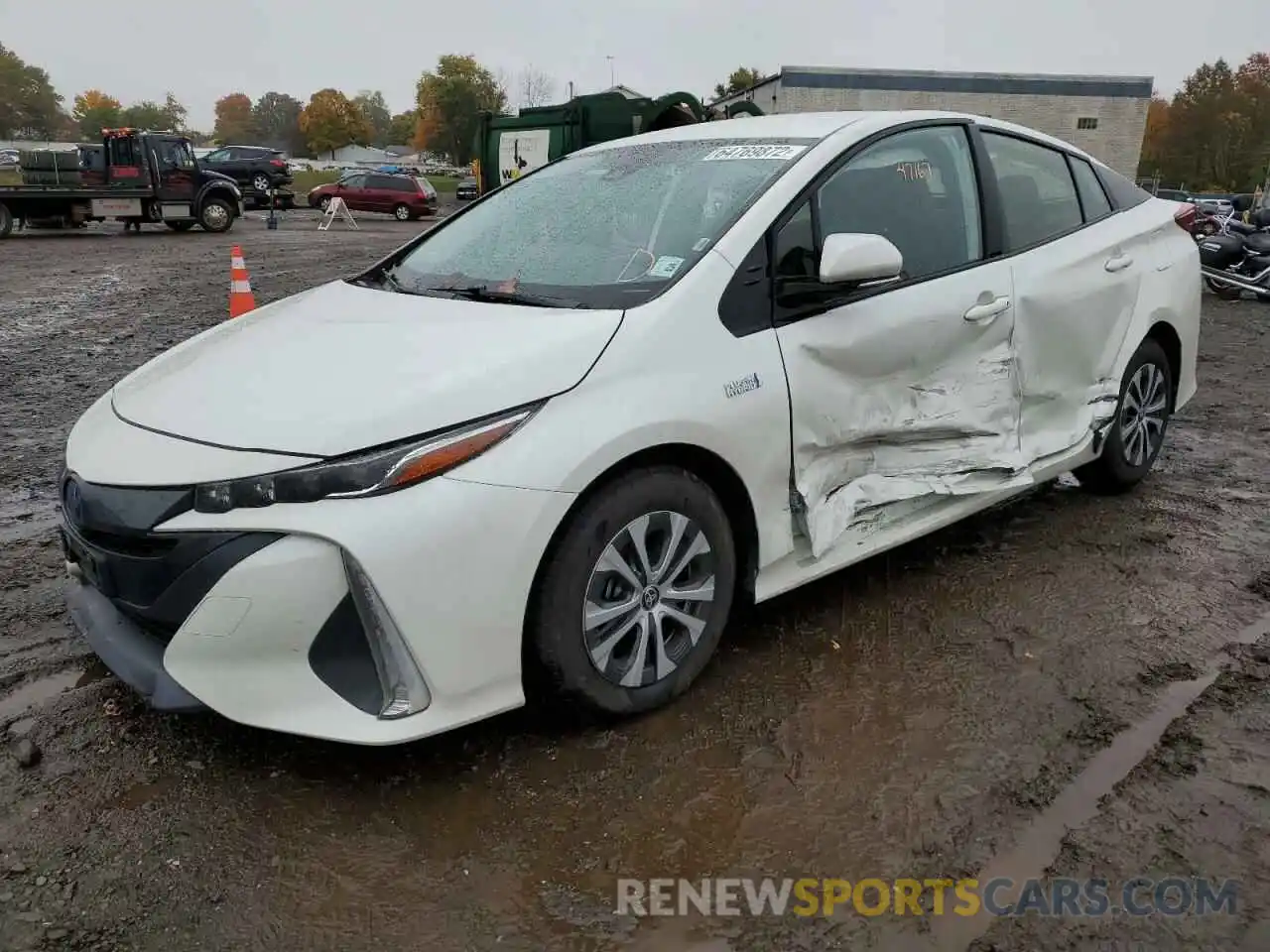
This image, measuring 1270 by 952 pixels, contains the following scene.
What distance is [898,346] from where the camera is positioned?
10.7 feet

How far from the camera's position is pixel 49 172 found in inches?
861

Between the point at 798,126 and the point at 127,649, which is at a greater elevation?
the point at 798,126

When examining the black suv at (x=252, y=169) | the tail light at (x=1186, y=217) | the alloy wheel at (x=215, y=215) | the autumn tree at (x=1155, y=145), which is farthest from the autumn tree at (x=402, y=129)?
the tail light at (x=1186, y=217)

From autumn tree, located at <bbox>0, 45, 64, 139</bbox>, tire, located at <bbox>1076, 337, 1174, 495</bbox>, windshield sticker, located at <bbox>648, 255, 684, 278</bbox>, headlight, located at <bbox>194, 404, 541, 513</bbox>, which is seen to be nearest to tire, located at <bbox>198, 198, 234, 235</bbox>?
tire, located at <bbox>1076, 337, 1174, 495</bbox>

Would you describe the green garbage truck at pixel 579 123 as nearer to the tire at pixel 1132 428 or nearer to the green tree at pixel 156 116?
the tire at pixel 1132 428

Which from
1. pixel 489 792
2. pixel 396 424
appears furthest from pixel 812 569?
pixel 396 424

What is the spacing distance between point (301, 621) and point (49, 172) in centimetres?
2409

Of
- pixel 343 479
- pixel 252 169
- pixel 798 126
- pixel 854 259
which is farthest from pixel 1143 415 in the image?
pixel 252 169

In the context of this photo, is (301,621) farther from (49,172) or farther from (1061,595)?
(49,172)

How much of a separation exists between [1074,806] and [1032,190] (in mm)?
2540

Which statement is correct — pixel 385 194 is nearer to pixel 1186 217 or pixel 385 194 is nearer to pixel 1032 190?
pixel 1186 217

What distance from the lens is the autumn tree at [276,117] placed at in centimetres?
11631

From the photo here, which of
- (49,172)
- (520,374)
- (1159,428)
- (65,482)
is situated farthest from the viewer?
(49,172)

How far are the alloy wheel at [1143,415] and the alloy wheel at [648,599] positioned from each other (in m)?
2.58
